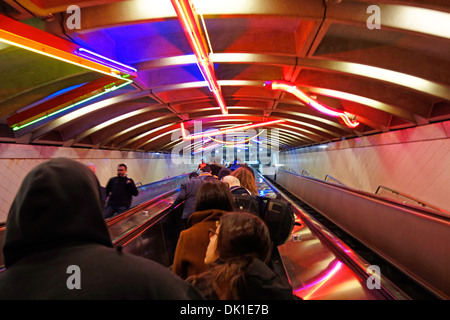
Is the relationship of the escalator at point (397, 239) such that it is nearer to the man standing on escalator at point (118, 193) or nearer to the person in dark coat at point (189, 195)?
the person in dark coat at point (189, 195)

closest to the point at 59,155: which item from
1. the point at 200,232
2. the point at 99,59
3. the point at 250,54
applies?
the point at 99,59

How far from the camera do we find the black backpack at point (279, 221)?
250cm

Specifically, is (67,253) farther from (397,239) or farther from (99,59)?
(397,239)

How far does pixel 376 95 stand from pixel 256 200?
7383 millimetres

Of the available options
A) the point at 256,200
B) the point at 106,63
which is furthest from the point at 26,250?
the point at 106,63

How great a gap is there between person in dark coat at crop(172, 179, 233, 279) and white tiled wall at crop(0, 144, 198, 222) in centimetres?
535

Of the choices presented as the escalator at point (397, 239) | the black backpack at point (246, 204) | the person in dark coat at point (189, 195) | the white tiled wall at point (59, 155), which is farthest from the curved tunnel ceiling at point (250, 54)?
the escalator at point (397, 239)

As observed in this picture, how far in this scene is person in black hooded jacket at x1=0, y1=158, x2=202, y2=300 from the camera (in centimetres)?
73

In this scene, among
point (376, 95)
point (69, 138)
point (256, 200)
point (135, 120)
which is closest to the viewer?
point (256, 200)

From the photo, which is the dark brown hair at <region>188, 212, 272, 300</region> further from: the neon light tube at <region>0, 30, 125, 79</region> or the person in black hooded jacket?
the neon light tube at <region>0, 30, 125, 79</region>

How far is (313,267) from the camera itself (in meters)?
2.50

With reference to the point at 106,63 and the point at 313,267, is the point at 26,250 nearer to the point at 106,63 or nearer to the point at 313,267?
the point at 313,267

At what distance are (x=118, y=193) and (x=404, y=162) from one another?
973 cm

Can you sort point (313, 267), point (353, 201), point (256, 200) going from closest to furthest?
1. point (313, 267)
2. point (256, 200)
3. point (353, 201)
